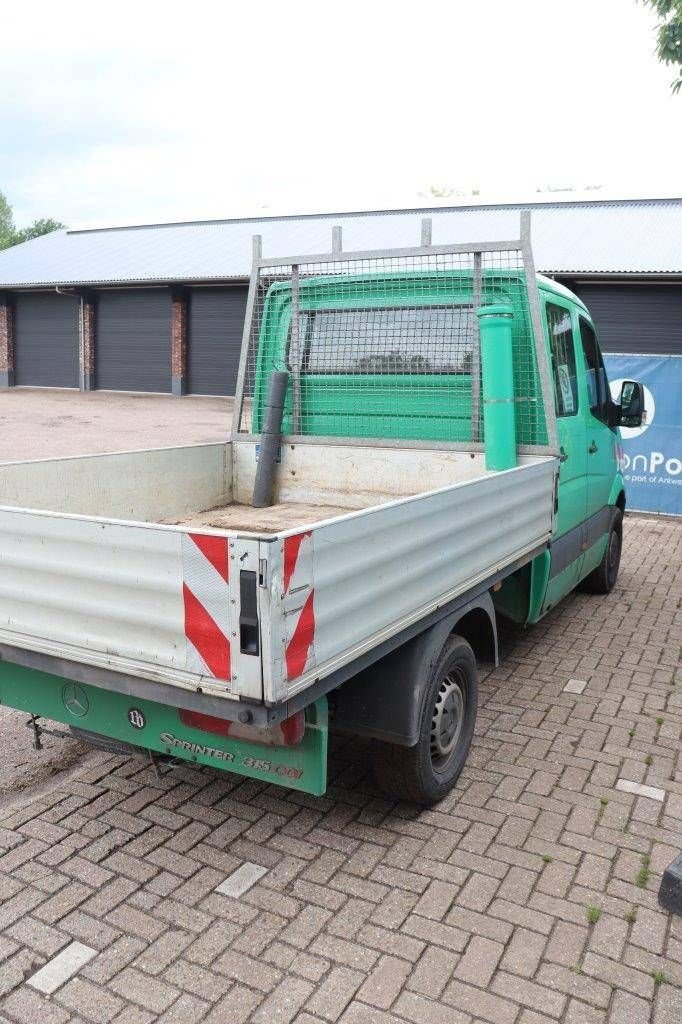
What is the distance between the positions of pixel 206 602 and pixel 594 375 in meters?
4.41

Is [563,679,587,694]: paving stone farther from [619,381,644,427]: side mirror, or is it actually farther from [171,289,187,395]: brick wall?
[171,289,187,395]: brick wall

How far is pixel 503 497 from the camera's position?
4.01 m

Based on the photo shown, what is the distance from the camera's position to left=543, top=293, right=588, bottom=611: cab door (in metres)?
5.15

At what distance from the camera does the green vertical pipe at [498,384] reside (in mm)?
4660

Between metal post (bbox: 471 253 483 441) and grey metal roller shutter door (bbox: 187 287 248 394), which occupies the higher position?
grey metal roller shutter door (bbox: 187 287 248 394)

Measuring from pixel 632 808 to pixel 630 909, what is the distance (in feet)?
2.60

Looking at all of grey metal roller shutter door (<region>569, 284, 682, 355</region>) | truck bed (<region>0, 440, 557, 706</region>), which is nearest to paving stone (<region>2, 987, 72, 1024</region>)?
truck bed (<region>0, 440, 557, 706</region>)

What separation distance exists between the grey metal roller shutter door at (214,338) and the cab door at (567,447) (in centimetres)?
2063

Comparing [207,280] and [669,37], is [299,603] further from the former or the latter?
[207,280]

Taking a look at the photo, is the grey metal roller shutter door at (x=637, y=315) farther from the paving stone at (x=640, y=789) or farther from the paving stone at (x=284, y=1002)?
the paving stone at (x=284, y=1002)

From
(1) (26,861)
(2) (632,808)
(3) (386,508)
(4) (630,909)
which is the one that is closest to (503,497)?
(3) (386,508)

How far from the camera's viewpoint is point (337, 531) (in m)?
2.69

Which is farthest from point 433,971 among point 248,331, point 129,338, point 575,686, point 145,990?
point 129,338

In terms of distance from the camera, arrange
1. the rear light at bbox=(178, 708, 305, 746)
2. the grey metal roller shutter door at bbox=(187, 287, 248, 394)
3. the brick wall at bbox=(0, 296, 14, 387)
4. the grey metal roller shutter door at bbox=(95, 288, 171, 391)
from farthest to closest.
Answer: the brick wall at bbox=(0, 296, 14, 387), the grey metal roller shutter door at bbox=(95, 288, 171, 391), the grey metal roller shutter door at bbox=(187, 287, 248, 394), the rear light at bbox=(178, 708, 305, 746)
